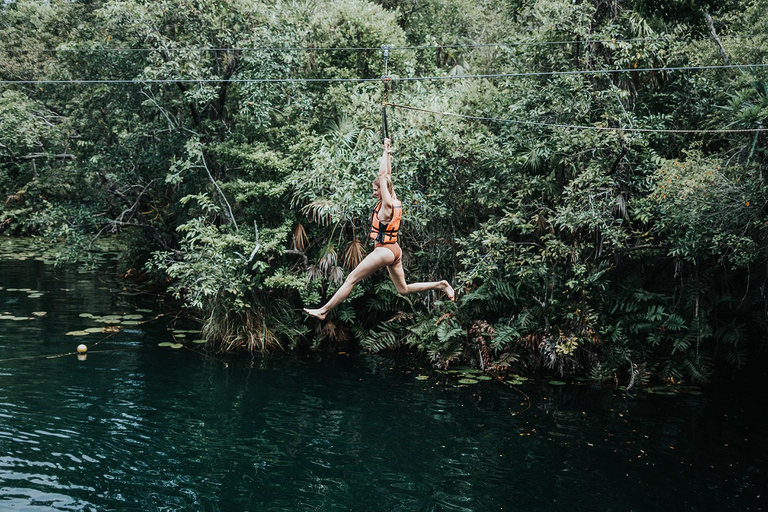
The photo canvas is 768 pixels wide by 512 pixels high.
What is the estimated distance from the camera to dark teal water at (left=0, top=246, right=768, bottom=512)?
746 cm

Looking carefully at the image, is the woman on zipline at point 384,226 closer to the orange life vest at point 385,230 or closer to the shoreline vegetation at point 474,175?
the orange life vest at point 385,230

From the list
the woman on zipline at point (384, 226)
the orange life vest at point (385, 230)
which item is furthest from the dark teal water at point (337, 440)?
the orange life vest at point (385, 230)

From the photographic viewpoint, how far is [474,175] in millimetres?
12617

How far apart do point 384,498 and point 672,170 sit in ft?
22.0

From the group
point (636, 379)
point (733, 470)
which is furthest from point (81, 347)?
point (733, 470)

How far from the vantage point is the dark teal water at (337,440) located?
7.46 m

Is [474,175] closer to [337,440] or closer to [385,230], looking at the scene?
[385,230]

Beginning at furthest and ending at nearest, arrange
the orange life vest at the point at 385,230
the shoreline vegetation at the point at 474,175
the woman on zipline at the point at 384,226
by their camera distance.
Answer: the shoreline vegetation at the point at 474,175 → the orange life vest at the point at 385,230 → the woman on zipline at the point at 384,226

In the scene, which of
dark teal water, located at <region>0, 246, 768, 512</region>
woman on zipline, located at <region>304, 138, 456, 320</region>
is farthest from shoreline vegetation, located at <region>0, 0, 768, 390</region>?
woman on zipline, located at <region>304, 138, 456, 320</region>

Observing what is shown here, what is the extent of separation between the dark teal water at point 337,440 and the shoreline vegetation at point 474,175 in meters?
1.16

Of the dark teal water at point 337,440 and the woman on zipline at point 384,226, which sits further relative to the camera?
the dark teal water at point 337,440

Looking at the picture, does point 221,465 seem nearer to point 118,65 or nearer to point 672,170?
point 672,170

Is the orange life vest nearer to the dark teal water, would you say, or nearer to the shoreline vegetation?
the dark teal water

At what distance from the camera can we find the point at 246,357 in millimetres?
13008
